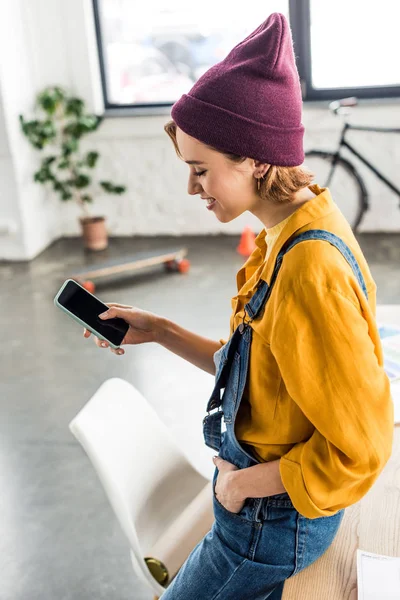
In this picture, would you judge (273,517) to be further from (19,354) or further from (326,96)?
(326,96)

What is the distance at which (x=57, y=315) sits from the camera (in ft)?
14.5

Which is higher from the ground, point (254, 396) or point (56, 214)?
point (254, 396)

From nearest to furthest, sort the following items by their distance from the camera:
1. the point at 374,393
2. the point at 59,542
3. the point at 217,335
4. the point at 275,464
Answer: the point at 374,393, the point at 275,464, the point at 59,542, the point at 217,335

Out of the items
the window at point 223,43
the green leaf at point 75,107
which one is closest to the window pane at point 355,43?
the window at point 223,43

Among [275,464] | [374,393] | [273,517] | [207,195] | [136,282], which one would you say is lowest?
[136,282]

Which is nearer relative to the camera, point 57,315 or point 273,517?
point 273,517

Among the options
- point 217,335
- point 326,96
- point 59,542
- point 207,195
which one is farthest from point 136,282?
point 207,195

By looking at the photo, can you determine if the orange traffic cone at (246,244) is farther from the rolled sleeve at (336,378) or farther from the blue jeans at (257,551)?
the rolled sleeve at (336,378)

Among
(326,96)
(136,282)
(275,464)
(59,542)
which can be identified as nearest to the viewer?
(275,464)

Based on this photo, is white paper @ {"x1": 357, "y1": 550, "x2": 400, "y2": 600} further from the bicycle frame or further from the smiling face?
the bicycle frame

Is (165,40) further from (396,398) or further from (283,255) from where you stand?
(283,255)

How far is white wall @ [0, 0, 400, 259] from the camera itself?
17.1ft

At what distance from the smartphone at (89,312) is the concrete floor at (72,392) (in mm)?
338

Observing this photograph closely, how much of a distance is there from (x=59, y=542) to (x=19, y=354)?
1.68 meters
